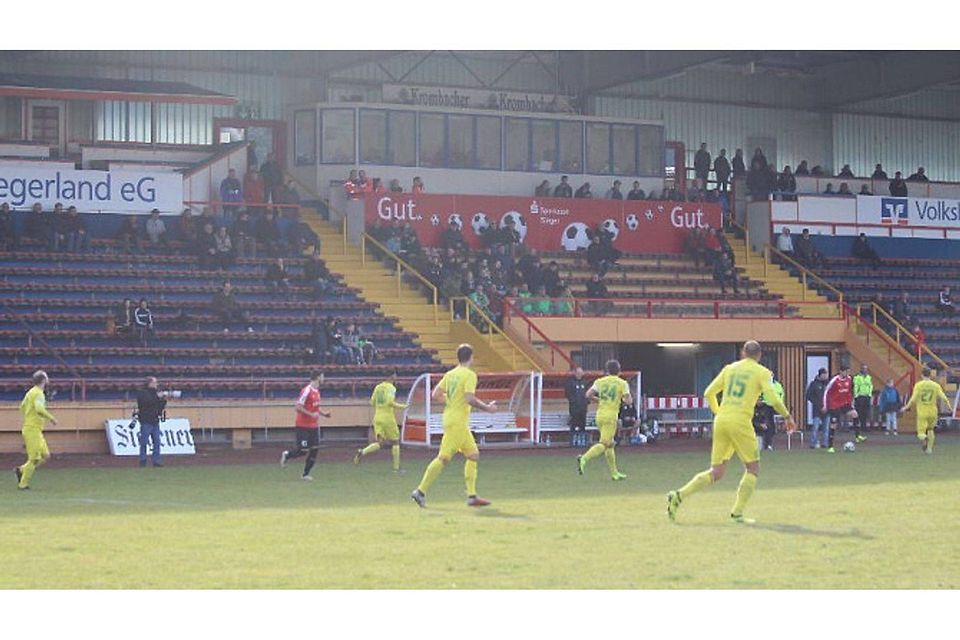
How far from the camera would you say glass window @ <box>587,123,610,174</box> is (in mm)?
53656

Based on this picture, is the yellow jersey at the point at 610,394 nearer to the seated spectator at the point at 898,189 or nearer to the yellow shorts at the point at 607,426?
the yellow shorts at the point at 607,426

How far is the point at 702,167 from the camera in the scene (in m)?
55.1

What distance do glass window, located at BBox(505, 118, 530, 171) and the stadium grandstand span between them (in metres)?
0.07

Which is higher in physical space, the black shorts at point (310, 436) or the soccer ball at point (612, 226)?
the soccer ball at point (612, 226)

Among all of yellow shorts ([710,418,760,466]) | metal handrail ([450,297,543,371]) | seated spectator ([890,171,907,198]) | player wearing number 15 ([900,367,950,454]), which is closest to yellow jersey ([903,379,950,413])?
player wearing number 15 ([900,367,950,454])

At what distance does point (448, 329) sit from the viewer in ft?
141

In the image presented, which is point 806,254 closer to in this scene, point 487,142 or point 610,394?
point 487,142

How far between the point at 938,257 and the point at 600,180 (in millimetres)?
11589

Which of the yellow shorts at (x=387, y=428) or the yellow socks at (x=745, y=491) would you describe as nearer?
the yellow socks at (x=745, y=491)

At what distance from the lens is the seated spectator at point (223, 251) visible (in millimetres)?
42594

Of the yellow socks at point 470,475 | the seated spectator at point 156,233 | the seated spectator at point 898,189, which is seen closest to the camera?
the yellow socks at point 470,475

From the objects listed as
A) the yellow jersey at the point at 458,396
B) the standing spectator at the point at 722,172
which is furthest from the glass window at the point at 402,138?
the yellow jersey at the point at 458,396

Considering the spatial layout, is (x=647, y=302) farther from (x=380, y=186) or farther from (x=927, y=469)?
(x=927, y=469)

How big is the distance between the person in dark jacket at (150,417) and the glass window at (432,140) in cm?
2039
